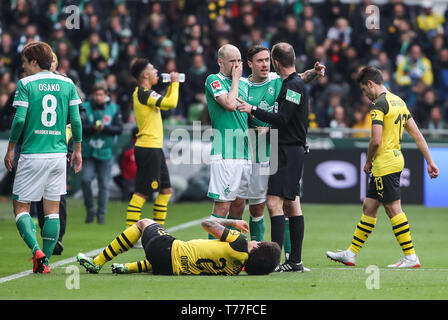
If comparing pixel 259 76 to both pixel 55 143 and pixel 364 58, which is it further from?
pixel 364 58

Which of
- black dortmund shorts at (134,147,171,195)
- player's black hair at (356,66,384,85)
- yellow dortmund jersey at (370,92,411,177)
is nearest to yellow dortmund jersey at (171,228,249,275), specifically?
yellow dortmund jersey at (370,92,411,177)

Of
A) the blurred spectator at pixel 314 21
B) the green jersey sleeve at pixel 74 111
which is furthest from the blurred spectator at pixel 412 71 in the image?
the green jersey sleeve at pixel 74 111

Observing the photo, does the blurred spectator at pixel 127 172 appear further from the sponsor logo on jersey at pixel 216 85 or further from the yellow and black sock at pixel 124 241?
the yellow and black sock at pixel 124 241

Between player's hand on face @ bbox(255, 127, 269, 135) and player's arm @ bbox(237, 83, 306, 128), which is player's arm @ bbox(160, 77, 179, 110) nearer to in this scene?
player's hand on face @ bbox(255, 127, 269, 135)

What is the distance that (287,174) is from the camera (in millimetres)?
8438

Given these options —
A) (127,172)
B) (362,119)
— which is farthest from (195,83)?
(362,119)

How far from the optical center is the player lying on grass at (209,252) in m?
7.70

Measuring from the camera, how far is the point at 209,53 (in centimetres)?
2127

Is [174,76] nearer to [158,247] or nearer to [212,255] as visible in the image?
[158,247]

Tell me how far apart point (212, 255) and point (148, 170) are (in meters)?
3.61

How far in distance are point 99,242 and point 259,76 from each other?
3973mm

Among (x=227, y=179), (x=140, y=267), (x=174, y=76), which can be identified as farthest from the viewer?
(x=174, y=76)
